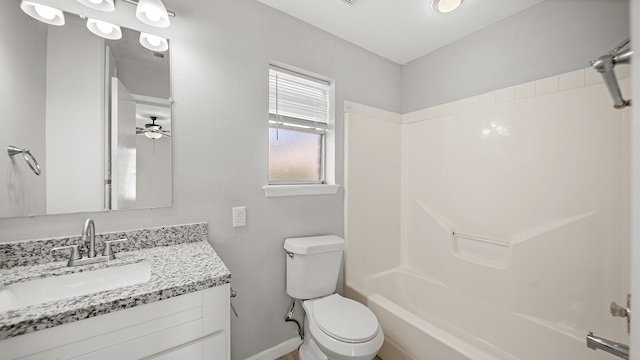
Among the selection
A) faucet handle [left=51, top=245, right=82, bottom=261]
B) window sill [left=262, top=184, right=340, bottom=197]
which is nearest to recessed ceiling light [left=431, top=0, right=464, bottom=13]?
window sill [left=262, top=184, right=340, bottom=197]

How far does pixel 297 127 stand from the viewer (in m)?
1.88

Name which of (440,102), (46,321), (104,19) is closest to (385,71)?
(440,102)

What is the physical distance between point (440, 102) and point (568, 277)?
5.04ft

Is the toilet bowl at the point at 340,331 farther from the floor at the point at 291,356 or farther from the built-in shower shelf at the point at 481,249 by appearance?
the built-in shower shelf at the point at 481,249

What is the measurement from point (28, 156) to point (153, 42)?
2.56 ft

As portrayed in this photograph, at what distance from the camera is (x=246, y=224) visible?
61.5 inches

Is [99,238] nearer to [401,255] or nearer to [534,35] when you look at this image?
[401,255]

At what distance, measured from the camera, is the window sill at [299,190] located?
5.37ft

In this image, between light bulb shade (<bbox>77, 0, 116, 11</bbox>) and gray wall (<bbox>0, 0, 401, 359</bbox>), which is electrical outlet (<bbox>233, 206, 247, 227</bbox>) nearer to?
gray wall (<bbox>0, 0, 401, 359</bbox>)

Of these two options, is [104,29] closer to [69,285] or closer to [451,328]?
[69,285]

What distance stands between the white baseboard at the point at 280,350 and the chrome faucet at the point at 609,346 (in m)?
1.59

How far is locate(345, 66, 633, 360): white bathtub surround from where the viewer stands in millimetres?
1370

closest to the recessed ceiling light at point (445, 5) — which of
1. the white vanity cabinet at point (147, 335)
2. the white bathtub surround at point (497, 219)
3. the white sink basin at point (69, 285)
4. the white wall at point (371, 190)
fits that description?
the white bathtub surround at point (497, 219)

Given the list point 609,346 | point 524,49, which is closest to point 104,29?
point 609,346
